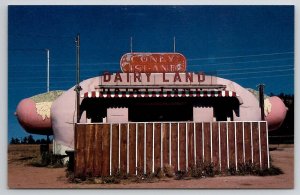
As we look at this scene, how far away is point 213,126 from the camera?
40.6 ft

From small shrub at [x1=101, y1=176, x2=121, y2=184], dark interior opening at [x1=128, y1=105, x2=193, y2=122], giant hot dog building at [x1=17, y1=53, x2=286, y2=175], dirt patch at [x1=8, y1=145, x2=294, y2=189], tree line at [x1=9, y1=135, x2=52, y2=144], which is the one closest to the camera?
dirt patch at [x1=8, y1=145, x2=294, y2=189]

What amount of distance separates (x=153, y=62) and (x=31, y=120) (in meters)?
3.11

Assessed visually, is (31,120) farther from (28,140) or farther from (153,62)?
(153,62)

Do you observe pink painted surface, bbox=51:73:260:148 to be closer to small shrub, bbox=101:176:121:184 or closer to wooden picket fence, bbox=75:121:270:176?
wooden picket fence, bbox=75:121:270:176

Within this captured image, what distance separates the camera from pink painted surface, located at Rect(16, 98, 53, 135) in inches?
506

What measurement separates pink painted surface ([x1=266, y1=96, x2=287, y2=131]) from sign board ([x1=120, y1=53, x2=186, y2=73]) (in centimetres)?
204

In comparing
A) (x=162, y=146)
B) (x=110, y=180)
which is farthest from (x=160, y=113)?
(x=110, y=180)

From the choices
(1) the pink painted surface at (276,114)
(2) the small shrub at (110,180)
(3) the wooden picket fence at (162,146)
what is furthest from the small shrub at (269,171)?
(2) the small shrub at (110,180)

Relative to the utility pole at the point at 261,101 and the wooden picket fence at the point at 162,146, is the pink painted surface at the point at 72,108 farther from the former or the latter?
the wooden picket fence at the point at 162,146

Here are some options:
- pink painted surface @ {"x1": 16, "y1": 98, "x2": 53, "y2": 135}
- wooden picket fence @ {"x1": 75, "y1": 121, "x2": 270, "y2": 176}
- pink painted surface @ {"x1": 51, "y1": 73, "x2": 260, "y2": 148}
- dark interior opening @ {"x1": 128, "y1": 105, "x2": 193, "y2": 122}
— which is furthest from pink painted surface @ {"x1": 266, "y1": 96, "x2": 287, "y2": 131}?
pink painted surface @ {"x1": 16, "y1": 98, "x2": 53, "y2": 135}

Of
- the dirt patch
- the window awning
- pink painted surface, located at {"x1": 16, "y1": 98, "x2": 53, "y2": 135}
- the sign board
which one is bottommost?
the dirt patch

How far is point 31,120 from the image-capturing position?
1389 cm

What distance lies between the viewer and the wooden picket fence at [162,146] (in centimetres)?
1213

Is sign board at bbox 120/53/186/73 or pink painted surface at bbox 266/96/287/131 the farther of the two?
pink painted surface at bbox 266/96/287/131
